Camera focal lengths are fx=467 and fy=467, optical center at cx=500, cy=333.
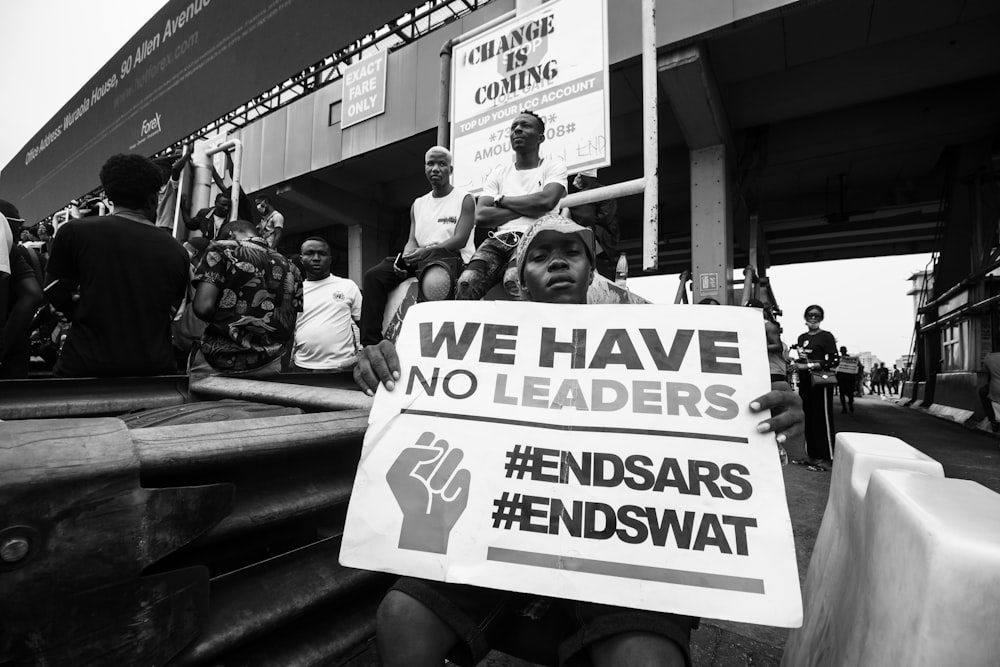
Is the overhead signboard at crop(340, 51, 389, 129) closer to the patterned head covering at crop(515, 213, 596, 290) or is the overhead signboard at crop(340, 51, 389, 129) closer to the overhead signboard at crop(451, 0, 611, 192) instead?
the overhead signboard at crop(451, 0, 611, 192)

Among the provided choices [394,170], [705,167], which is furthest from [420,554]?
[394,170]

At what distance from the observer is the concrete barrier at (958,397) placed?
305 inches

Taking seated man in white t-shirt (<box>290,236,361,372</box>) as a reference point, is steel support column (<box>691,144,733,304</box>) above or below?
above

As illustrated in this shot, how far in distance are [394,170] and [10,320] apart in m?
7.86

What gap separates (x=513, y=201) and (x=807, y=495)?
285 centimetres

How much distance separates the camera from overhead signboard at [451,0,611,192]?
2791 millimetres

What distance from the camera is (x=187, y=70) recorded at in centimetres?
619

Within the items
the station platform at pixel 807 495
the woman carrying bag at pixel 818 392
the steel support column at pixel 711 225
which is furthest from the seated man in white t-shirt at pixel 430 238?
the steel support column at pixel 711 225

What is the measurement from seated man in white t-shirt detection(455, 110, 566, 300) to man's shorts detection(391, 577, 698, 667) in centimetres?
154

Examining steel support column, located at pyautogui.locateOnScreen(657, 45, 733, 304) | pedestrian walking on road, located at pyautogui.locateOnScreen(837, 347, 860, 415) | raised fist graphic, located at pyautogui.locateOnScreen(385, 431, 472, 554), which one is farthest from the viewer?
pedestrian walking on road, located at pyautogui.locateOnScreen(837, 347, 860, 415)

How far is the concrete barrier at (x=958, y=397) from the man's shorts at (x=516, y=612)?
9.67m

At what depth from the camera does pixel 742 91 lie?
6828 mm

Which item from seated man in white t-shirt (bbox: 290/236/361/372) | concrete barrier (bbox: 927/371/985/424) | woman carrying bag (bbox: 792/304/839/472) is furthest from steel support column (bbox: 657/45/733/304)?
concrete barrier (bbox: 927/371/985/424)

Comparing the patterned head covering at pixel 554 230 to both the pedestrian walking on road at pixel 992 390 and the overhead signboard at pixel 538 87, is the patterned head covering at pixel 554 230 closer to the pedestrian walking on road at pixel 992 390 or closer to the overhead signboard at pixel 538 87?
the overhead signboard at pixel 538 87
